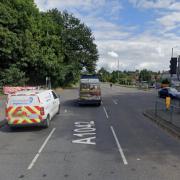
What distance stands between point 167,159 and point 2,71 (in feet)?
112

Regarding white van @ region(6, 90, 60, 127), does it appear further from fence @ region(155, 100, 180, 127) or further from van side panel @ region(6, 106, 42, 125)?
fence @ region(155, 100, 180, 127)

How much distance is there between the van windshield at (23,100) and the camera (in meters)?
11.9

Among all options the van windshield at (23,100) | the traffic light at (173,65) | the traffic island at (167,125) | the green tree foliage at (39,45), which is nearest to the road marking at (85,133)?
the van windshield at (23,100)

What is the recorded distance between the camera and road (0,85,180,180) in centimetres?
632

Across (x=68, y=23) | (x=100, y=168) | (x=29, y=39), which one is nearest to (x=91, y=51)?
(x=68, y=23)

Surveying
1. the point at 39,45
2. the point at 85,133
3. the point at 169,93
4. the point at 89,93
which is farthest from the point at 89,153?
the point at 39,45

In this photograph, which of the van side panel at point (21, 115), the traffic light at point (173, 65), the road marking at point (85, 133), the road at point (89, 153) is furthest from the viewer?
the traffic light at point (173, 65)

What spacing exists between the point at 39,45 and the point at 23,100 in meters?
34.2

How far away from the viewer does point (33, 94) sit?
40.4 feet

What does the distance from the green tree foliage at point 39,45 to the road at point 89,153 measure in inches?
1047

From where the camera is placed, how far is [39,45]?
147 ft

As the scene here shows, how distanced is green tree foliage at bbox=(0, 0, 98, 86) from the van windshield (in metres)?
24.2

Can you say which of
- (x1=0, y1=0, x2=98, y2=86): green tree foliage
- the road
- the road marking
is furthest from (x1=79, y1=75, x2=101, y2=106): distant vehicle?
(x1=0, y1=0, x2=98, y2=86): green tree foliage

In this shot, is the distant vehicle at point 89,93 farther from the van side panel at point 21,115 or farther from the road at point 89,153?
the van side panel at point 21,115
